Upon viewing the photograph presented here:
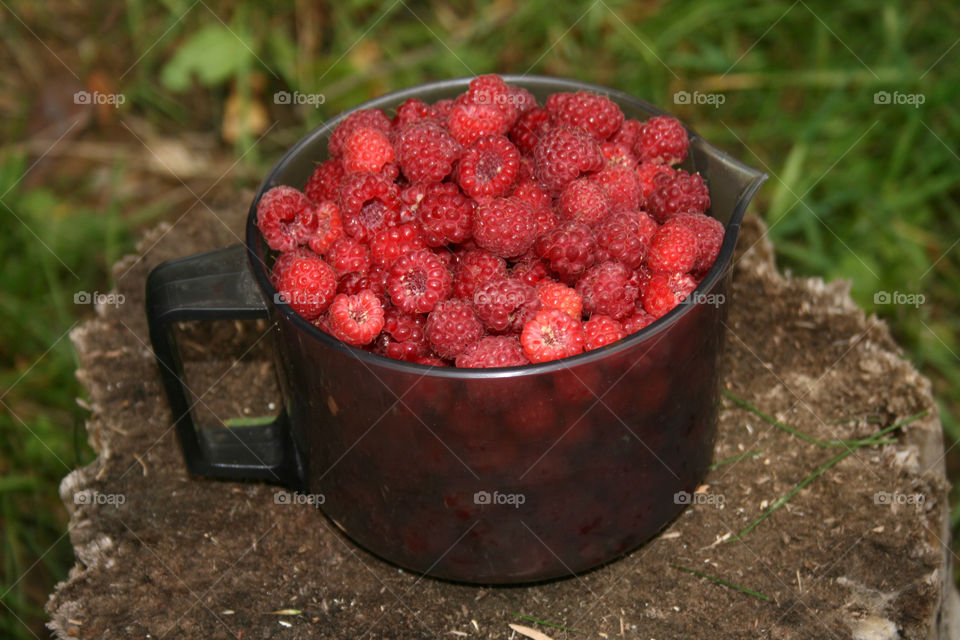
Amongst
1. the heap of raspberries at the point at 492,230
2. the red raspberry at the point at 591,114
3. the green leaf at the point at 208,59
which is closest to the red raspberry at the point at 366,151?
the heap of raspberries at the point at 492,230

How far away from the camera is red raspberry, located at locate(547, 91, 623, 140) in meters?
1.72

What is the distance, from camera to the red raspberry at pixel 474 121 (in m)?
1.70

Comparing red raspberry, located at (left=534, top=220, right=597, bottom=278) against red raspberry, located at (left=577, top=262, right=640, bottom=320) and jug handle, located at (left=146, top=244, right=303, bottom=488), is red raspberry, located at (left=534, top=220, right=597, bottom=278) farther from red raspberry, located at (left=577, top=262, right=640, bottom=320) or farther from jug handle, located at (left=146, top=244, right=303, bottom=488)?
jug handle, located at (left=146, top=244, right=303, bottom=488)

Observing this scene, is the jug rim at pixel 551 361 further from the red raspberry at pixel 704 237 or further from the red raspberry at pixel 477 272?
the red raspberry at pixel 477 272

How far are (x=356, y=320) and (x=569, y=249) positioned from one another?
1.12 feet

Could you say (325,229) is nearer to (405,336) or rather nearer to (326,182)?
(326,182)

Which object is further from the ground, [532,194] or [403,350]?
[532,194]

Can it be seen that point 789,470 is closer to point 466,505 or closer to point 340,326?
point 466,505

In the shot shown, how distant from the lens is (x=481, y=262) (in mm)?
1578

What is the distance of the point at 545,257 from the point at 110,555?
972 mm

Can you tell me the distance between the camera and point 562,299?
153 centimetres

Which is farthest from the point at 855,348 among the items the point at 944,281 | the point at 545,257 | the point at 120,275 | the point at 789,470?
the point at 120,275

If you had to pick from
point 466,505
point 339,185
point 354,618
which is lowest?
point 354,618

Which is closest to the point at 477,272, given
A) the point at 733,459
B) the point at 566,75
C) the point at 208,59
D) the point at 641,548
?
the point at 641,548
